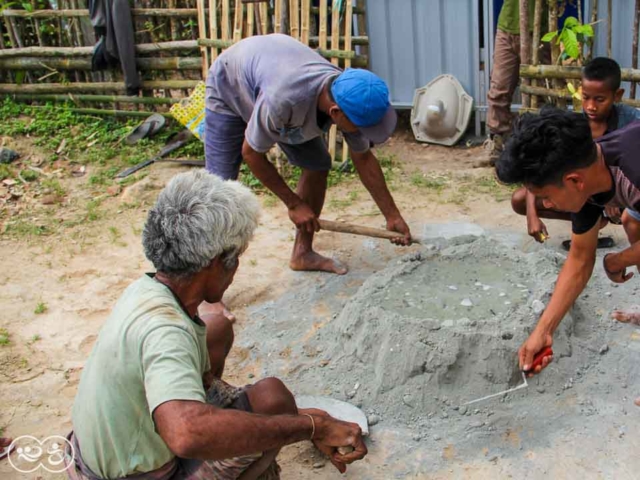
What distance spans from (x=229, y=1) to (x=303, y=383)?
12.9ft

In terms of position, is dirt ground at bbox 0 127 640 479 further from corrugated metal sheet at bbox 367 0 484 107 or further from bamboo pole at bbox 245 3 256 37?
bamboo pole at bbox 245 3 256 37

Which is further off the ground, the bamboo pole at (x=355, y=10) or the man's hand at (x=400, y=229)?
the bamboo pole at (x=355, y=10)

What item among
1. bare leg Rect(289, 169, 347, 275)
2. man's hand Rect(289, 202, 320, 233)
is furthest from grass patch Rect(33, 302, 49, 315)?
man's hand Rect(289, 202, 320, 233)

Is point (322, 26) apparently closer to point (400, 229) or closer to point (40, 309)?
point (400, 229)

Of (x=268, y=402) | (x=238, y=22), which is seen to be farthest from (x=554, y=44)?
(x=268, y=402)

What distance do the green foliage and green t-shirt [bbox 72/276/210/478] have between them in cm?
389

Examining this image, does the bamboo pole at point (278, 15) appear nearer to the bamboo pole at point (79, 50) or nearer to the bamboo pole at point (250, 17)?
the bamboo pole at point (250, 17)

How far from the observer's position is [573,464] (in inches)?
103

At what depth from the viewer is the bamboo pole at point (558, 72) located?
16.0 feet

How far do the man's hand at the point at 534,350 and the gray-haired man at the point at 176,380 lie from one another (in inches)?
30.4

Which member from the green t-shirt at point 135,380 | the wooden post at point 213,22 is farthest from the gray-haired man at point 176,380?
the wooden post at point 213,22

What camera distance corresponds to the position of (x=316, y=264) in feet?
14.1

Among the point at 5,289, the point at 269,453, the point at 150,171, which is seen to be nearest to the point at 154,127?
the point at 150,171

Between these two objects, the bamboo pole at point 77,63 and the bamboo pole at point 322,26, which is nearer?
the bamboo pole at point 322,26
